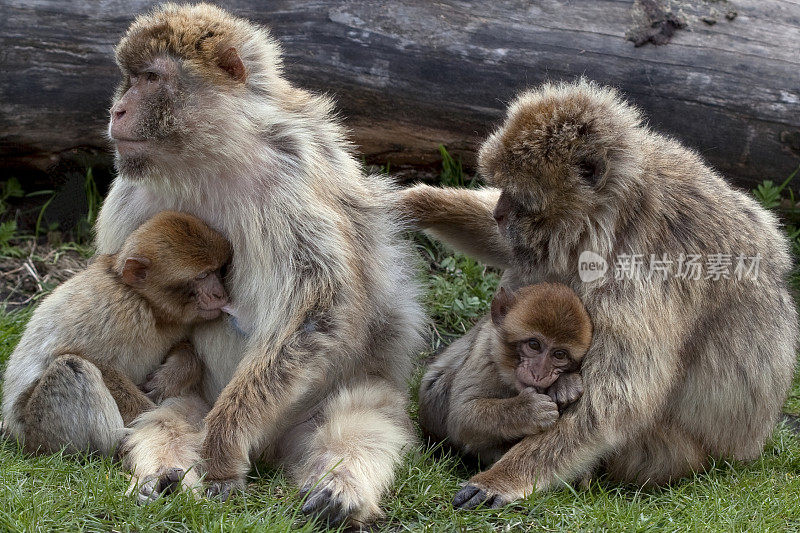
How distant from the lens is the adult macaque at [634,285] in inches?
189

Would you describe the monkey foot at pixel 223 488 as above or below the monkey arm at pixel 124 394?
below

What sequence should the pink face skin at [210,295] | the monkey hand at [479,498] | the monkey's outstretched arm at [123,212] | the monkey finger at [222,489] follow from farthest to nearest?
1. the monkey's outstretched arm at [123,212]
2. the pink face skin at [210,295]
3. the monkey hand at [479,498]
4. the monkey finger at [222,489]

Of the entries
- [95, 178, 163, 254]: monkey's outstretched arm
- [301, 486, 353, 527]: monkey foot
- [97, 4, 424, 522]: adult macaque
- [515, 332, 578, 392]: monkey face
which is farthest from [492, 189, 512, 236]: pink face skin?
[95, 178, 163, 254]: monkey's outstretched arm

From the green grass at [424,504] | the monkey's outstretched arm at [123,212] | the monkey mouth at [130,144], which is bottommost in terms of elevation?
the green grass at [424,504]

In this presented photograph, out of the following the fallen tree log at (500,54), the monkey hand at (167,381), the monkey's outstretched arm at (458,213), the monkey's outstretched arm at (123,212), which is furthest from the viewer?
the fallen tree log at (500,54)

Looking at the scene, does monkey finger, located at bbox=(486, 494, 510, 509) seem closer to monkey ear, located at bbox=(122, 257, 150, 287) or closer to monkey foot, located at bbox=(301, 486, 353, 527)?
monkey foot, located at bbox=(301, 486, 353, 527)

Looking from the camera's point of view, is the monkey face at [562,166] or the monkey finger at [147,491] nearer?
the monkey finger at [147,491]

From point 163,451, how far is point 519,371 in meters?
1.78

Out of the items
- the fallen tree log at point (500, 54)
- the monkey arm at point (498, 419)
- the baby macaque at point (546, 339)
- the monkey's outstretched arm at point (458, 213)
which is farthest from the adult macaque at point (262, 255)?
the fallen tree log at point (500, 54)

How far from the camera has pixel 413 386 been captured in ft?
20.7

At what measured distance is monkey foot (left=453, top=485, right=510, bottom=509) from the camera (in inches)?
186

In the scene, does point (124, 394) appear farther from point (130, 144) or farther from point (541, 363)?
point (541, 363)

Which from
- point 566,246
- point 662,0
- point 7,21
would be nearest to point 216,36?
point 566,246

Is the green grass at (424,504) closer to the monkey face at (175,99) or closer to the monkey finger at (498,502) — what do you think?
the monkey finger at (498,502)
